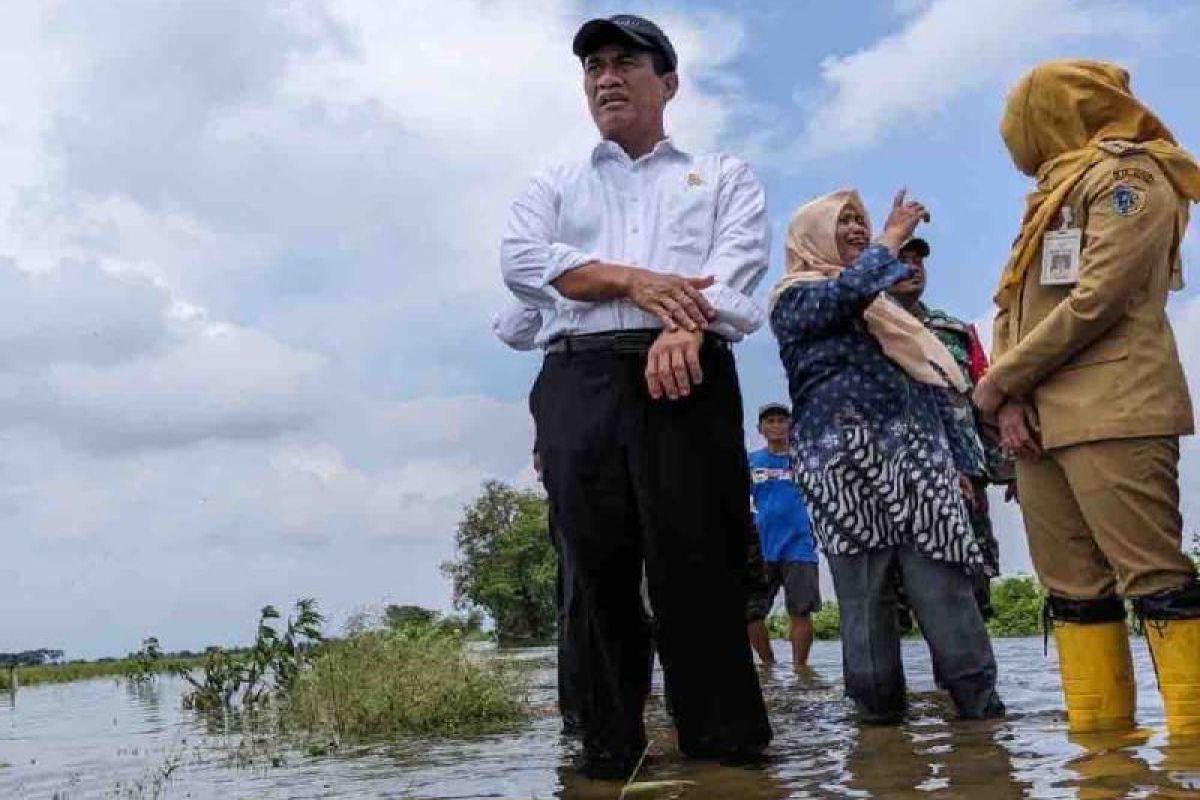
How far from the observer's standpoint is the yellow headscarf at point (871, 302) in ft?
16.2

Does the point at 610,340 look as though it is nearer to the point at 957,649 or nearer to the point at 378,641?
the point at 957,649

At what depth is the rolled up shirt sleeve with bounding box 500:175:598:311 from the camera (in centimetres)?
370

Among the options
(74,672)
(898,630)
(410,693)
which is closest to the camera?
(898,630)

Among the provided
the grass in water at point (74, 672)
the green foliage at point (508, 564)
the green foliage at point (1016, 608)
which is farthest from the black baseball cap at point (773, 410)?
the green foliage at point (508, 564)

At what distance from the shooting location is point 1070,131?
4047 millimetres

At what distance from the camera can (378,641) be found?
25.6ft

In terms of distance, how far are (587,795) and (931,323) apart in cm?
365

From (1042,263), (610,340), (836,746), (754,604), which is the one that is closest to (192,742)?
(754,604)

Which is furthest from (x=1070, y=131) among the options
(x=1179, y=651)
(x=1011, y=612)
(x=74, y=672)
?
(x=74, y=672)

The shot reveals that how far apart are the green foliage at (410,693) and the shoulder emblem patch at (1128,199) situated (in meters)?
3.75

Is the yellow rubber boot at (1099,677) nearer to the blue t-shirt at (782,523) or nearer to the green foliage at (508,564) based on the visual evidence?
the blue t-shirt at (782,523)

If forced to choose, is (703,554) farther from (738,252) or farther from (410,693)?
(410,693)

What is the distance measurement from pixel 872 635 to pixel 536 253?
6.56 ft

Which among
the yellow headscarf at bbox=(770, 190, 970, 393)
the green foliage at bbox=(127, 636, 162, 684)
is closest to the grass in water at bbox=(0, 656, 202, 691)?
the green foliage at bbox=(127, 636, 162, 684)
